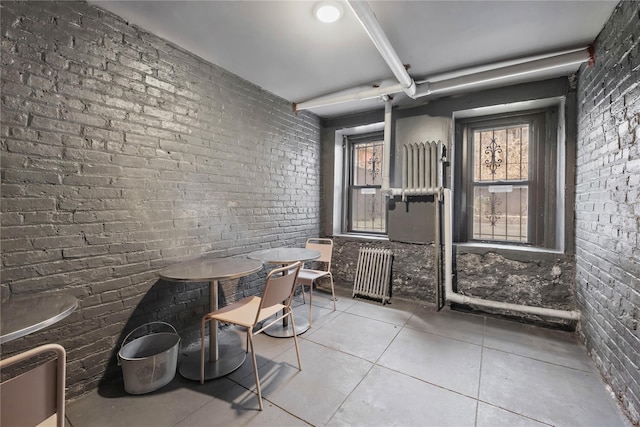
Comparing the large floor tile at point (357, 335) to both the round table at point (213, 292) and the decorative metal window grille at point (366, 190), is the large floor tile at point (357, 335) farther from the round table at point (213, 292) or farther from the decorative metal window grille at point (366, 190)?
the decorative metal window grille at point (366, 190)

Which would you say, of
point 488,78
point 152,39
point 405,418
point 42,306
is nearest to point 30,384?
point 42,306

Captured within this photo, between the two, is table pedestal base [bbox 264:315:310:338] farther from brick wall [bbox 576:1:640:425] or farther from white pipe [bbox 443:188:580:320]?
brick wall [bbox 576:1:640:425]

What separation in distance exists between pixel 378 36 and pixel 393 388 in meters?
2.47

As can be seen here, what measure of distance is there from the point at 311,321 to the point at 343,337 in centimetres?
43

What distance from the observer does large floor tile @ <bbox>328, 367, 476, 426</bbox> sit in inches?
62.1

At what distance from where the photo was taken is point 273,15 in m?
1.92

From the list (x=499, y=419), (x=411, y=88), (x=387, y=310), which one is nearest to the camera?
(x=499, y=419)

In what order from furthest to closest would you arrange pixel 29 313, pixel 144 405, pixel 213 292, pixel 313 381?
pixel 213 292
pixel 313 381
pixel 144 405
pixel 29 313

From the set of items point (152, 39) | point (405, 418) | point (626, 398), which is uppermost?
point (152, 39)

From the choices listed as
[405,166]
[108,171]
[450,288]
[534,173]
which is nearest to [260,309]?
[108,171]

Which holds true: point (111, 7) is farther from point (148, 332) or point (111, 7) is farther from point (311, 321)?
point (311, 321)

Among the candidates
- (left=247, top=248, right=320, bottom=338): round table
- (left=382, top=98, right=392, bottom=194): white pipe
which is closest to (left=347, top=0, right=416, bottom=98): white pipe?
(left=382, top=98, right=392, bottom=194): white pipe

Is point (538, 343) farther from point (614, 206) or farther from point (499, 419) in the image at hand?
point (614, 206)

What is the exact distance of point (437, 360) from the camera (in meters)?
2.19
